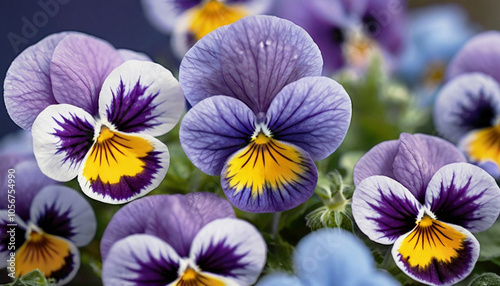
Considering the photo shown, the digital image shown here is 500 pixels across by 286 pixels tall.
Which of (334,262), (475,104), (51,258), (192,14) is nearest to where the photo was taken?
(334,262)

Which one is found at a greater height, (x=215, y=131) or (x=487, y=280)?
(x=215, y=131)

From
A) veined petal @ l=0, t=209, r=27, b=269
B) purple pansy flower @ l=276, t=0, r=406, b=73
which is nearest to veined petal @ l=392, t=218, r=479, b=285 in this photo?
veined petal @ l=0, t=209, r=27, b=269

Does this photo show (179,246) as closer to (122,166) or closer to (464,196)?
(122,166)

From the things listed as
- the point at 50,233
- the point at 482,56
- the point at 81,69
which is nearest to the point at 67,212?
the point at 50,233

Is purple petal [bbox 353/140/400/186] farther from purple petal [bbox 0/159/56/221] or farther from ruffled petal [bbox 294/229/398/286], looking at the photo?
purple petal [bbox 0/159/56/221]

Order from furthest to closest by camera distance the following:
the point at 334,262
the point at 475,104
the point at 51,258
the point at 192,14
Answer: the point at 192,14 < the point at 475,104 < the point at 51,258 < the point at 334,262

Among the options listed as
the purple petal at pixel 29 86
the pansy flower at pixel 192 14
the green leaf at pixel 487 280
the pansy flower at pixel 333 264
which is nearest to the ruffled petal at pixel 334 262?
the pansy flower at pixel 333 264

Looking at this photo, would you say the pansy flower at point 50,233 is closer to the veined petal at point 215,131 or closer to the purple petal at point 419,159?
the veined petal at point 215,131
